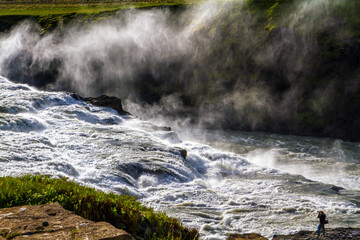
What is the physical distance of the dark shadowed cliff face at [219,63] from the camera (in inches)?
1574

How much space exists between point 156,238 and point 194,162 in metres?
16.7

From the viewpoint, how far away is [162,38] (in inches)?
2283

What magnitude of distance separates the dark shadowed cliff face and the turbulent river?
34.3ft

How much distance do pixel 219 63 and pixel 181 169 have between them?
31.8 m

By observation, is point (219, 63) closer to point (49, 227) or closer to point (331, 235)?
point (331, 235)

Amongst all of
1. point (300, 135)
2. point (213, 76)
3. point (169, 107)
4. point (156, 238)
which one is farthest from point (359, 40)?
point (156, 238)

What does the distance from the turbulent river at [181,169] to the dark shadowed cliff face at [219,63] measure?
10458 mm

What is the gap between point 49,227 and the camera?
17.6 feet

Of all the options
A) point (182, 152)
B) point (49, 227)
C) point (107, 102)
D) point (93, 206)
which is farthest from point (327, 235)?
point (107, 102)

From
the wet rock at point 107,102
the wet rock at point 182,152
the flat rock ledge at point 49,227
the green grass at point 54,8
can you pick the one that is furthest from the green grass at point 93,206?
the green grass at point 54,8

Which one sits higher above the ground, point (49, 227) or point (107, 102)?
point (107, 102)

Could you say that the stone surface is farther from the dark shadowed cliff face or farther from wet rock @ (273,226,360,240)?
the dark shadowed cliff face

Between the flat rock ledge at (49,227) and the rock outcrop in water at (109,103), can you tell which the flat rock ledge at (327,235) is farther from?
the rock outcrop in water at (109,103)

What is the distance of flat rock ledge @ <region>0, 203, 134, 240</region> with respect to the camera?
5035mm
